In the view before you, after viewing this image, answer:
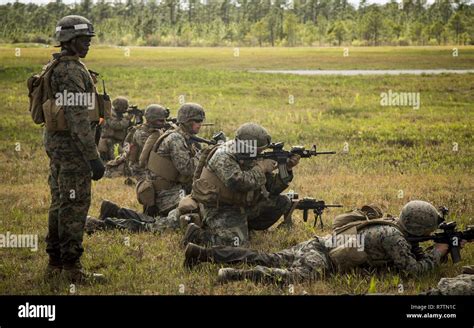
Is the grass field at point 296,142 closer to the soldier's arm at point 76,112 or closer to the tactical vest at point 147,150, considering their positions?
the tactical vest at point 147,150

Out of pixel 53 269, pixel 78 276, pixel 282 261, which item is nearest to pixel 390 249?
pixel 282 261

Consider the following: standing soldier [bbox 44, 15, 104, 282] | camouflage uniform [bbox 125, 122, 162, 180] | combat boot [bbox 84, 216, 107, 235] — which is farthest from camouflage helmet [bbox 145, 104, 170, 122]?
standing soldier [bbox 44, 15, 104, 282]

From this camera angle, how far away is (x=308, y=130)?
20391mm

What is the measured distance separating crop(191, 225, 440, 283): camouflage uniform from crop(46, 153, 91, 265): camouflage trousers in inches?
56.1

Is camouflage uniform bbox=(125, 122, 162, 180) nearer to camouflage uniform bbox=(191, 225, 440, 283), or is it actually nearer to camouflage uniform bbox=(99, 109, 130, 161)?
camouflage uniform bbox=(99, 109, 130, 161)

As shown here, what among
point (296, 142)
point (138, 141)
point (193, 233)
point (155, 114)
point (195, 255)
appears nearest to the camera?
point (195, 255)

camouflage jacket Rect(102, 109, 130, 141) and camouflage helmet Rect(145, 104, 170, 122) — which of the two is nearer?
camouflage helmet Rect(145, 104, 170, 122)

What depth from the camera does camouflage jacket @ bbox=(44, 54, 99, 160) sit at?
26.3ft

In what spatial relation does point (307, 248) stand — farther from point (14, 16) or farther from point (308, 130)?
point (14, 16)

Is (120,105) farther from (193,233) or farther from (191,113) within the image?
(193,233)

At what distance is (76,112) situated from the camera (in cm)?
801

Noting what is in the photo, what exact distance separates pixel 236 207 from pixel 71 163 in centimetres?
233
